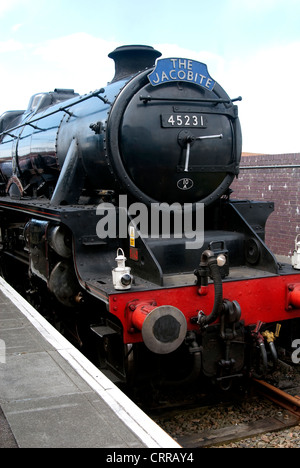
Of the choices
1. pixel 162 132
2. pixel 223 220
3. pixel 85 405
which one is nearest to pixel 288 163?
pixel 223 220

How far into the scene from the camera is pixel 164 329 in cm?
354

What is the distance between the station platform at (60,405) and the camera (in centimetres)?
254

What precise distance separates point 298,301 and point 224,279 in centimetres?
70

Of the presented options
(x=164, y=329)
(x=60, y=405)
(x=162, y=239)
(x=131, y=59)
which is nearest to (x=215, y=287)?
(x=164, y=329)

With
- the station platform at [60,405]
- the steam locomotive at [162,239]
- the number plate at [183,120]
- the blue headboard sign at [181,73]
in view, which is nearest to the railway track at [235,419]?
the steam locomotive at [162,239]

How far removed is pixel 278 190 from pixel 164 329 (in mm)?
6547

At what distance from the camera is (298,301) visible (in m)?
4.25

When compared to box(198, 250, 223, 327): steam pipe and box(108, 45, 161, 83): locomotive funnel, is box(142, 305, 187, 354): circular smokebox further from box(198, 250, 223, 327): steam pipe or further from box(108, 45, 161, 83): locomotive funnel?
box(108, 45, 161, 83): locomotive funnel

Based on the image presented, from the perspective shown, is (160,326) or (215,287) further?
(215,287)

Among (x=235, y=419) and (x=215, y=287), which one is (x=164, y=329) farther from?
(x=235, y=419)

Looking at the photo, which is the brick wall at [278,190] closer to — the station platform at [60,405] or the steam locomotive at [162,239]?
the steam locomotive at [162,239]

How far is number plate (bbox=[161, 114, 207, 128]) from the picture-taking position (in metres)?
4.35

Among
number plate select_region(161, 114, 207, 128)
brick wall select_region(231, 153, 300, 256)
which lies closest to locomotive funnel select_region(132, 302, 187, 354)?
number plate select_region(161, 114, 207, 128)

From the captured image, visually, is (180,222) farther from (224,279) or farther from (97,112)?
(97,112)
